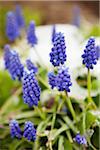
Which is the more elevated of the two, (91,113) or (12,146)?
(91,113)

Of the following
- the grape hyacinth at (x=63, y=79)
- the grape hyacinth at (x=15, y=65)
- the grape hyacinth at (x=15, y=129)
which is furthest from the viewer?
the grape hyacinth at (x=15, y=65)

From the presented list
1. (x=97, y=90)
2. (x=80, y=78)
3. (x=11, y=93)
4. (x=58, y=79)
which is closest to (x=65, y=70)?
(x=58, y=79)

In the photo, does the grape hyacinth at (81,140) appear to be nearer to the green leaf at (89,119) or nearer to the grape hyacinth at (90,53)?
the green leaf at (89,119)


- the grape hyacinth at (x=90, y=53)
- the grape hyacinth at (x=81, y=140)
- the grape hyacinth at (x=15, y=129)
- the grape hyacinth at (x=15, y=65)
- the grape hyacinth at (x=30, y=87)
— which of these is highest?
the grape hyacinth at (x=90, y=53)

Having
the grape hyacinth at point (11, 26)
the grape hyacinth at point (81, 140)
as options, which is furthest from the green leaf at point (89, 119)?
the grape hyacinth at point (11, 26)

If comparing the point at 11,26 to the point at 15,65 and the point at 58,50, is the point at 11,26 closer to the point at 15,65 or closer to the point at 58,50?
the point at 15,65

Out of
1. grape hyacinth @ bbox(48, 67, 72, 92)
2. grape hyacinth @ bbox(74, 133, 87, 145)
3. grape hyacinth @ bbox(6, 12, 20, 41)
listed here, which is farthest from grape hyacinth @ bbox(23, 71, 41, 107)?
grape hyacinth @ bbox(6, 12, 20, 41)

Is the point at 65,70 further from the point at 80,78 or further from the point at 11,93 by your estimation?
the point at 11,93
